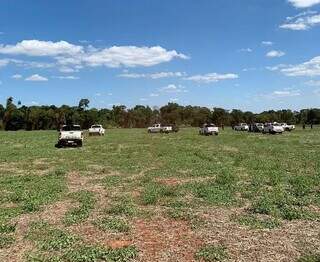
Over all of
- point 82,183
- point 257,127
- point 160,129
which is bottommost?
point 82,183

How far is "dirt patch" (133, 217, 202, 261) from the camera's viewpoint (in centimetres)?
985

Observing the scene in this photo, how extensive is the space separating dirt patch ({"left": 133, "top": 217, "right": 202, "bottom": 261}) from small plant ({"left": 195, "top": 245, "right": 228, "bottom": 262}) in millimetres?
155

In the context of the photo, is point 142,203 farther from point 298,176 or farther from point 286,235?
point 298,176

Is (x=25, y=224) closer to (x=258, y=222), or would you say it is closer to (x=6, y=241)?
(x=6, y=241)

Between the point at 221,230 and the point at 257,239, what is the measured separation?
114 cm

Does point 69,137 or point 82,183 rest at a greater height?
point 69,137

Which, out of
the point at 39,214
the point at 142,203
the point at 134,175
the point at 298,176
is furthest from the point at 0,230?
the point at 298,176

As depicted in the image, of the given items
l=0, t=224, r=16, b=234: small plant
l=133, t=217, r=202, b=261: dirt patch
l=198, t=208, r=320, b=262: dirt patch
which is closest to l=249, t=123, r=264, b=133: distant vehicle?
l=198, t=208, r=320, b=262: dirt patch

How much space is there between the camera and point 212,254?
386 inches

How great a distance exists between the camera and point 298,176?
21844mm

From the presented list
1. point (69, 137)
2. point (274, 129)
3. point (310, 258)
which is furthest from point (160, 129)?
point (310, 258)

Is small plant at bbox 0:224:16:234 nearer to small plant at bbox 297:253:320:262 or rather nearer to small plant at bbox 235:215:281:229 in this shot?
small plant at bbox 235:215:281:229

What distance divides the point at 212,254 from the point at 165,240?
1.50 meters

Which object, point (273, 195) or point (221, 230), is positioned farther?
point (273, 195)
